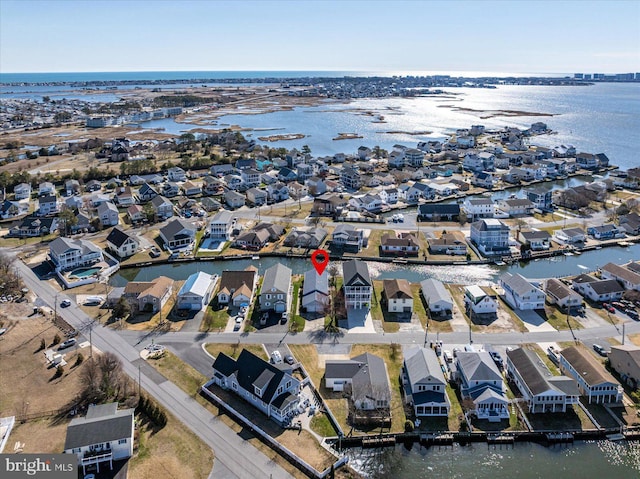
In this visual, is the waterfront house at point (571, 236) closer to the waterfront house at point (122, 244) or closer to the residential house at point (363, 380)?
the residential house at point (363, 380)

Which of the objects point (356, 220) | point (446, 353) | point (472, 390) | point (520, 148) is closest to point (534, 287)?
point (446, 353)

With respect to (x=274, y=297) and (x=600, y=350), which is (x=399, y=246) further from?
(x=600, y=350)

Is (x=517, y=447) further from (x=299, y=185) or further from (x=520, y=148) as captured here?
(x=520, y=148)

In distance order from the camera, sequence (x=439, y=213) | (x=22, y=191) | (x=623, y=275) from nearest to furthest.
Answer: (x=623, y=275) → (x=439, y=213) → (x=22, y=191)

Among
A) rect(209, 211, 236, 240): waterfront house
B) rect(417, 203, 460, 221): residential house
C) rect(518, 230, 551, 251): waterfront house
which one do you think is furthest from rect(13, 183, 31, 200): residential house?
rect(518, 230, 551, 251): waterfront house

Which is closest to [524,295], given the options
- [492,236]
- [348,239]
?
[492,236]

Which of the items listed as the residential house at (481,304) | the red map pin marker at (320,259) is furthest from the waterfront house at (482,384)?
the red map pin marker at (320,259)
